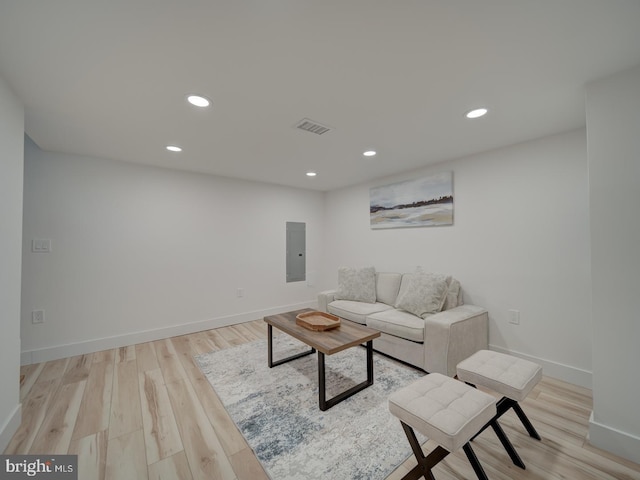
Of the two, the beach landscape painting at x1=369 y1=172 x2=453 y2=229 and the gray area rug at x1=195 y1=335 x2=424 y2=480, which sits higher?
the beach landscape painting at x1=369 y1=172 x2=453 y2=229

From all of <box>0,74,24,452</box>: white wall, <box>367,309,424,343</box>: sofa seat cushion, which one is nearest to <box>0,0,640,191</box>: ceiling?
<box>0,74,24,452</box>: white wall

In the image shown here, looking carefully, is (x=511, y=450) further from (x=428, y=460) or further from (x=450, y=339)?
(x=450, y=339)

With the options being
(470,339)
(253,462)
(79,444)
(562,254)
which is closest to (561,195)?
(562,254)

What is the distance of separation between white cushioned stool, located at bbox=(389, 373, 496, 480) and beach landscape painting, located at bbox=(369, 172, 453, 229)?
7.28 ft

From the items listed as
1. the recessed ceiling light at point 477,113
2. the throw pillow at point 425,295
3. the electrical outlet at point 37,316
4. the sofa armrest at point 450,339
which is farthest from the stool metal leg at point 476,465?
the electrical outlet at point 37,316

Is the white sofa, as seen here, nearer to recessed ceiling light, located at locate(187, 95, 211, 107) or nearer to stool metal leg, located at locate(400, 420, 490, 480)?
stool metal leg, located at locate(400, 420, 490, 480)

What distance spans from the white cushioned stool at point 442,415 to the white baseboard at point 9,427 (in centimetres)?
233

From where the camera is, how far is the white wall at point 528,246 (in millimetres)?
2293

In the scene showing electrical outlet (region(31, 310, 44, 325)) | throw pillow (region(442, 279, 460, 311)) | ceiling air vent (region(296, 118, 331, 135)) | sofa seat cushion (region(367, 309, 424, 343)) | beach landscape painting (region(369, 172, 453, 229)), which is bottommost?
sofa seat cushion (region(367, 309, 424, 343))

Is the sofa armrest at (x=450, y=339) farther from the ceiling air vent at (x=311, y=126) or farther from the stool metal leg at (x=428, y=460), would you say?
the ceiling air vent at (x=311, y=126)

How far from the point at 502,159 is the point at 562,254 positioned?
111 centimetres

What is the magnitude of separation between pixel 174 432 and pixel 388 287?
9.08 ft

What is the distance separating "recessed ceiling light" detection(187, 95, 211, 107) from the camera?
1785mm

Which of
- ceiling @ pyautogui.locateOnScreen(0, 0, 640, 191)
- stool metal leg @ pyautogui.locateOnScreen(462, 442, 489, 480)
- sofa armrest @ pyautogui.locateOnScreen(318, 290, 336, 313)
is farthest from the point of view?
sofa armrest @ pyautogui.locateOnScreen(318, 290, 336, 313)
